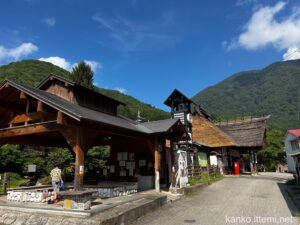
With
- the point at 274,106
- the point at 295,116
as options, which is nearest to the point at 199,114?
the point at 295,116

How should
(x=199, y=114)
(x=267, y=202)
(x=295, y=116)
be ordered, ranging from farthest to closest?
(x=295, y=116) < (x=199, y=114) < (x=267, y=202)

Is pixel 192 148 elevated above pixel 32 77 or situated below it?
below

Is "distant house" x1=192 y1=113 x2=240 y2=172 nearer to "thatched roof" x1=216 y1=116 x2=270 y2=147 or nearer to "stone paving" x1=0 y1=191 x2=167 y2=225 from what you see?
"thatched roof" x1=216 y1=116 x2=270 y2=147

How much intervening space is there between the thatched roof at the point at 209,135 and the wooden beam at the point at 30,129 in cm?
1946

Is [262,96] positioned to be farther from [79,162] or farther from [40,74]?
[79,162]

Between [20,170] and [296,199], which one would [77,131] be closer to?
[296,199]

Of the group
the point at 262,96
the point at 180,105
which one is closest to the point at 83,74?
the point at 180,105

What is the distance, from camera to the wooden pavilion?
31.9 ft

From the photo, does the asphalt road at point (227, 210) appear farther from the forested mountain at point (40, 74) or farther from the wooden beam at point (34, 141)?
the forested mountain at point (40, 74)

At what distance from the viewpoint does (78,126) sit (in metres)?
9.76

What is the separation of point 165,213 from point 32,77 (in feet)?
188

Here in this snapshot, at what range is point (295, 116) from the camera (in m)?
87.7

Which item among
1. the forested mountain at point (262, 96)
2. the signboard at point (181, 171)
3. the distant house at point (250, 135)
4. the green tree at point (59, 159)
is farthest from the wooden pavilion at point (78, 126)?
the forested mountain at point (262, 96)

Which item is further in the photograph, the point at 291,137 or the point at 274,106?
the point at 274,106
